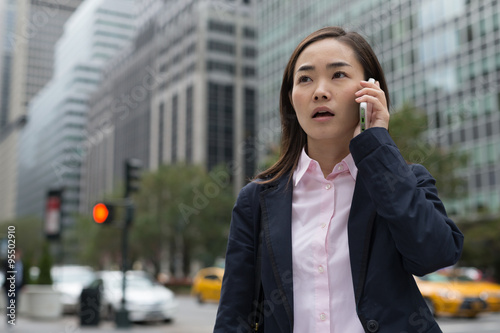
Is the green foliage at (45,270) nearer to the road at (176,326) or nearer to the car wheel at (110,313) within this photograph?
the road at (176,326)

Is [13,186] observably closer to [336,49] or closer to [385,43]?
[385,43]

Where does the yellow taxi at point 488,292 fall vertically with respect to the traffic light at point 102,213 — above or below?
below

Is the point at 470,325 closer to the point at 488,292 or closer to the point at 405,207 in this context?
the point at 488,292

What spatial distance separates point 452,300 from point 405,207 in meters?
15.1

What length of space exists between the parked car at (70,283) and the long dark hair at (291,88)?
16691mm

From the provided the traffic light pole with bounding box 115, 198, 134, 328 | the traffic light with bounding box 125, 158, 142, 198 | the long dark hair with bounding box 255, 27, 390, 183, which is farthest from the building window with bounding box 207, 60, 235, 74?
the long dark hair with bounding box 255, 27, 390, 183

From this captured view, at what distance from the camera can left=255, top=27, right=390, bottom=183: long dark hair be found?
67.0 inches

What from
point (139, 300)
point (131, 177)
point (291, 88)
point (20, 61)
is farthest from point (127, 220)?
point (20, 61)

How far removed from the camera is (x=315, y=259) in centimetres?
157

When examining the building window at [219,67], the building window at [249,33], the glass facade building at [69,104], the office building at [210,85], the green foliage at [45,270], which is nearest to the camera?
the green foliage at [45,270]

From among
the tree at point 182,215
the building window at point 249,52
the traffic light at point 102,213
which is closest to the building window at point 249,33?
the building window at point 249,52

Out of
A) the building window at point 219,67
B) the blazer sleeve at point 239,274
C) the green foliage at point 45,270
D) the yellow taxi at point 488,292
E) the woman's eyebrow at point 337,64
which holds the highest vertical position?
the building window at point 219,67

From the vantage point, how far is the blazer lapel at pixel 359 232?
4.91 ft

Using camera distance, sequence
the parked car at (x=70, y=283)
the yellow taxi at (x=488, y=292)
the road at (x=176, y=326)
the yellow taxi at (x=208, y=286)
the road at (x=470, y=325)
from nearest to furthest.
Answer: the road at (x=470, y=325)
the road at (x=176, y=326)
the yellow taxi at (x=488, y=292)
the parked car at (x=70, y=283)
the yellow taxi at (x=208, y=286)
